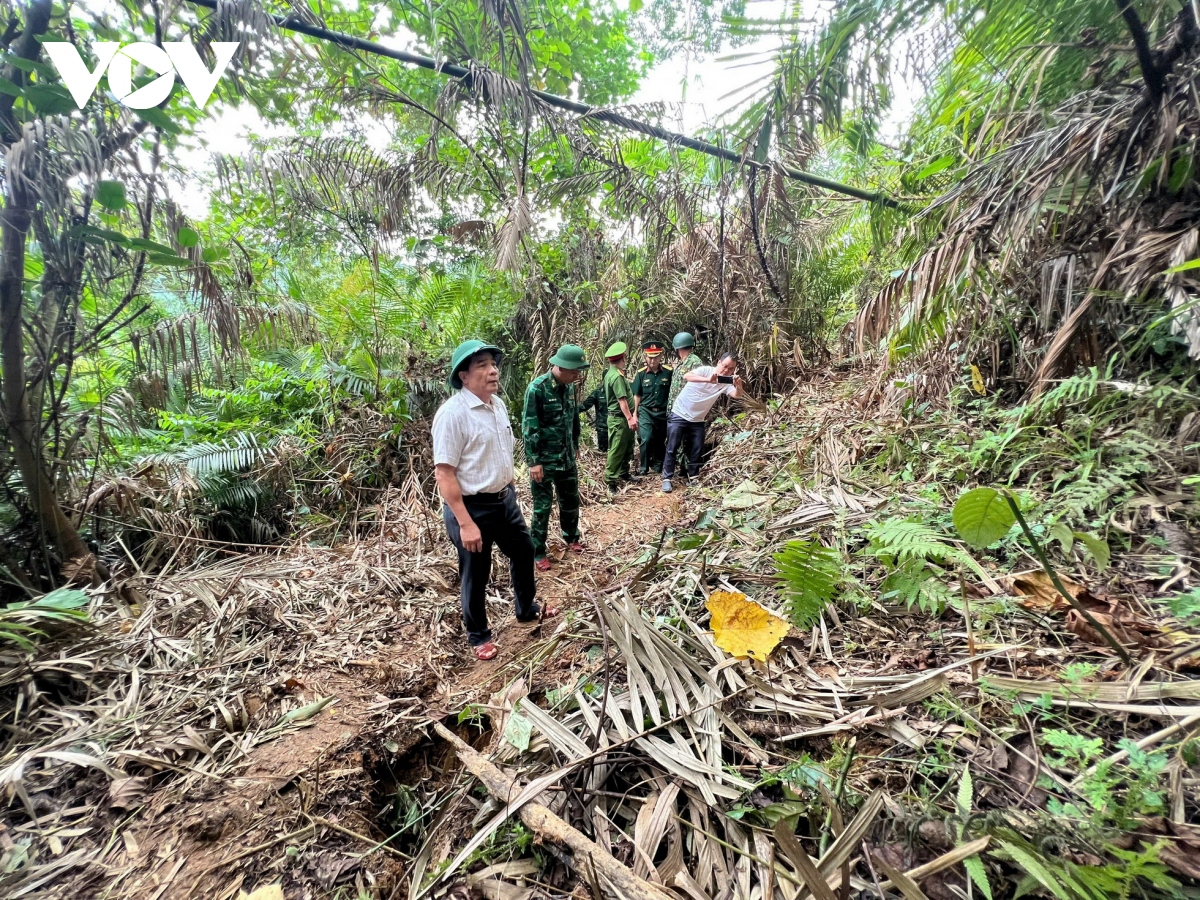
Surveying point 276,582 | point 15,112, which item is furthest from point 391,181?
point 276,582

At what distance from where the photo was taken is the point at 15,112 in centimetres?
251

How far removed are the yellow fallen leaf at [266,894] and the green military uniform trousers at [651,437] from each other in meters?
5.42

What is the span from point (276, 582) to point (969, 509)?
4.35 meters

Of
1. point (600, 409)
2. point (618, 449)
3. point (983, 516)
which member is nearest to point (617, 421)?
point (618, 449)

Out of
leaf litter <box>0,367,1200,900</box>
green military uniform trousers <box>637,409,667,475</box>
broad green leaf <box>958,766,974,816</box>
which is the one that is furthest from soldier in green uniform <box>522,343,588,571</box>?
broad green leaf <box>958,766,974,816</box>

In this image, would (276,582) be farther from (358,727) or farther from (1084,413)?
(1084,413)

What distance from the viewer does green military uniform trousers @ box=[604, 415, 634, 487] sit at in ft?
20.6

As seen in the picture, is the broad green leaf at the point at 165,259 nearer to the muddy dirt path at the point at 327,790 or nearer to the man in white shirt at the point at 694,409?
the muddy dirt path at the point at 327,790

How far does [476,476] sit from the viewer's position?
2.92 metres

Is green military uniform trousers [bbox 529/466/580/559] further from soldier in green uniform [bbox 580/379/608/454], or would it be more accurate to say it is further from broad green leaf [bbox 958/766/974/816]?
broad green leaf [bbox 958/766/974/816]

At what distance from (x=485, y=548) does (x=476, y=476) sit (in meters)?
0.46

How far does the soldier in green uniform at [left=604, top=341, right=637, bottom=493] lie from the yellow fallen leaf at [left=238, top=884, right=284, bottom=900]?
504 centimetres

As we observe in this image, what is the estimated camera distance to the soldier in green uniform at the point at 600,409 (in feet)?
21.7

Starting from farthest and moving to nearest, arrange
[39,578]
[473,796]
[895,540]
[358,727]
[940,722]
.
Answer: [39,578], [358,727], [895,540], [473,796], [940,722]
